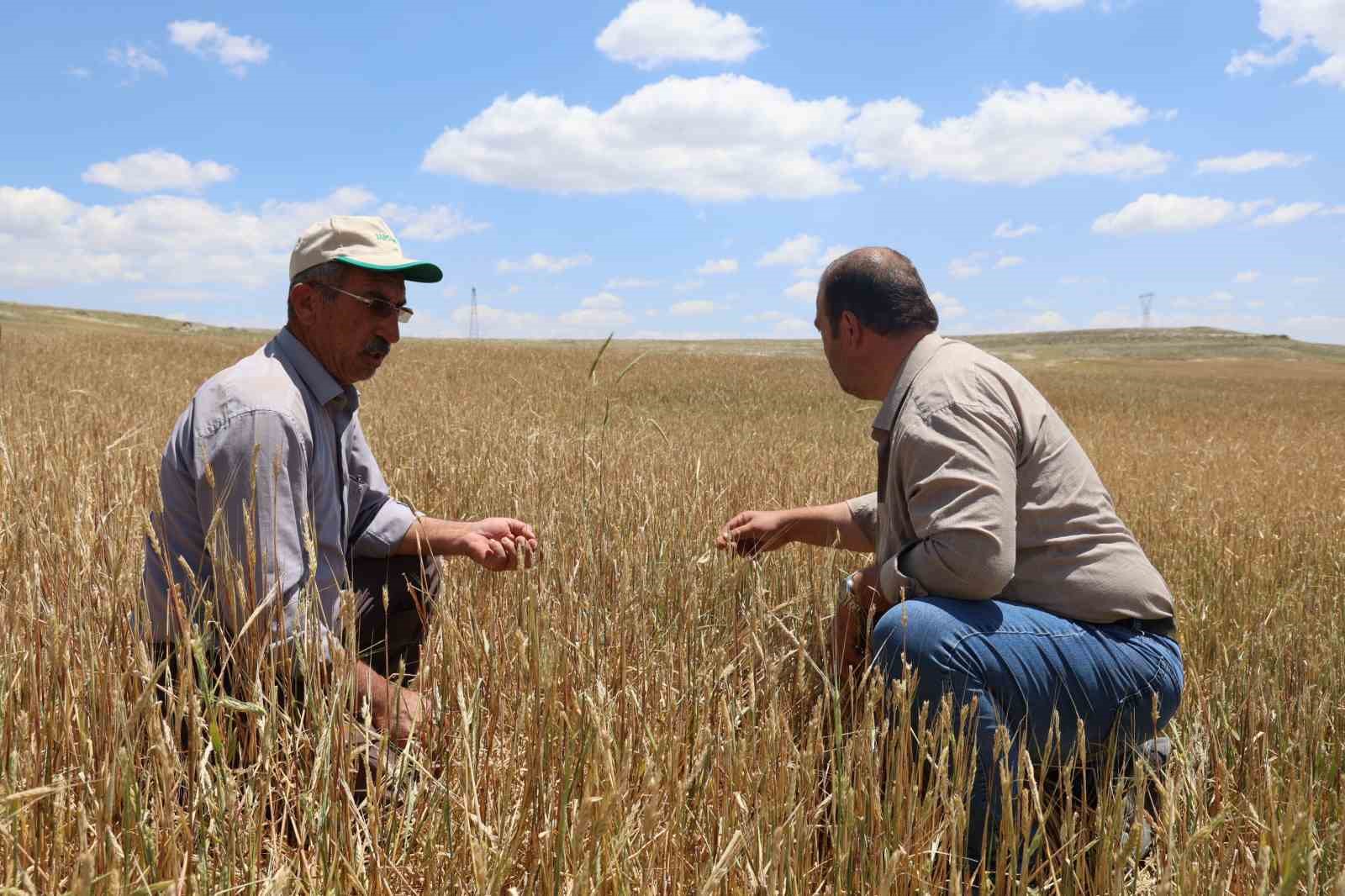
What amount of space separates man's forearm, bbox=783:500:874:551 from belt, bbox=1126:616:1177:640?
3.19ft

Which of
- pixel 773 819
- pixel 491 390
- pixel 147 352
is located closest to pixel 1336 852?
pixel 773 819

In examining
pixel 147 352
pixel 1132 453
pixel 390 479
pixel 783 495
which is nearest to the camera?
pixel 390 479

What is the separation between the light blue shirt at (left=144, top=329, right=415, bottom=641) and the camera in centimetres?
204

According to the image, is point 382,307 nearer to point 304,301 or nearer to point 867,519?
point 304,301

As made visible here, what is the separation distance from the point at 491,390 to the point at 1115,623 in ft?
43.8

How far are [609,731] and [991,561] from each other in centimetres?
108

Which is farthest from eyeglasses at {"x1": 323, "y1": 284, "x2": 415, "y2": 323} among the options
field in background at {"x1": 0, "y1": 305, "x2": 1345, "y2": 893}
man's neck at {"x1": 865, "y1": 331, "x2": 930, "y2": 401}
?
man's neck at {"x1": 865, "y1": 331, "x2": 930, "y2": 401}

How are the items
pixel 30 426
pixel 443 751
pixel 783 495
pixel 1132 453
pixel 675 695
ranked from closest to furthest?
pixel 443 751 < pixel 675 695 < pixel 783 495 < pixel 30 426 < pixel 1132 453

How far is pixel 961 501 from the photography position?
231 cm

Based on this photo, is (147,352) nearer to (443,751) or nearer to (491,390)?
(491,390)

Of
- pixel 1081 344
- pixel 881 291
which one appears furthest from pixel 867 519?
pixel 1081 344

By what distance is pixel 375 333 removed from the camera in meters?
2.67

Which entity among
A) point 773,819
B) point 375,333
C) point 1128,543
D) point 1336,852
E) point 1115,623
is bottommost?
point 1336,852

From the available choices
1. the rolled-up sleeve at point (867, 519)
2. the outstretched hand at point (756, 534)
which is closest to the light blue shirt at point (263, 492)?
the outstretched hand at point (756, 534)
